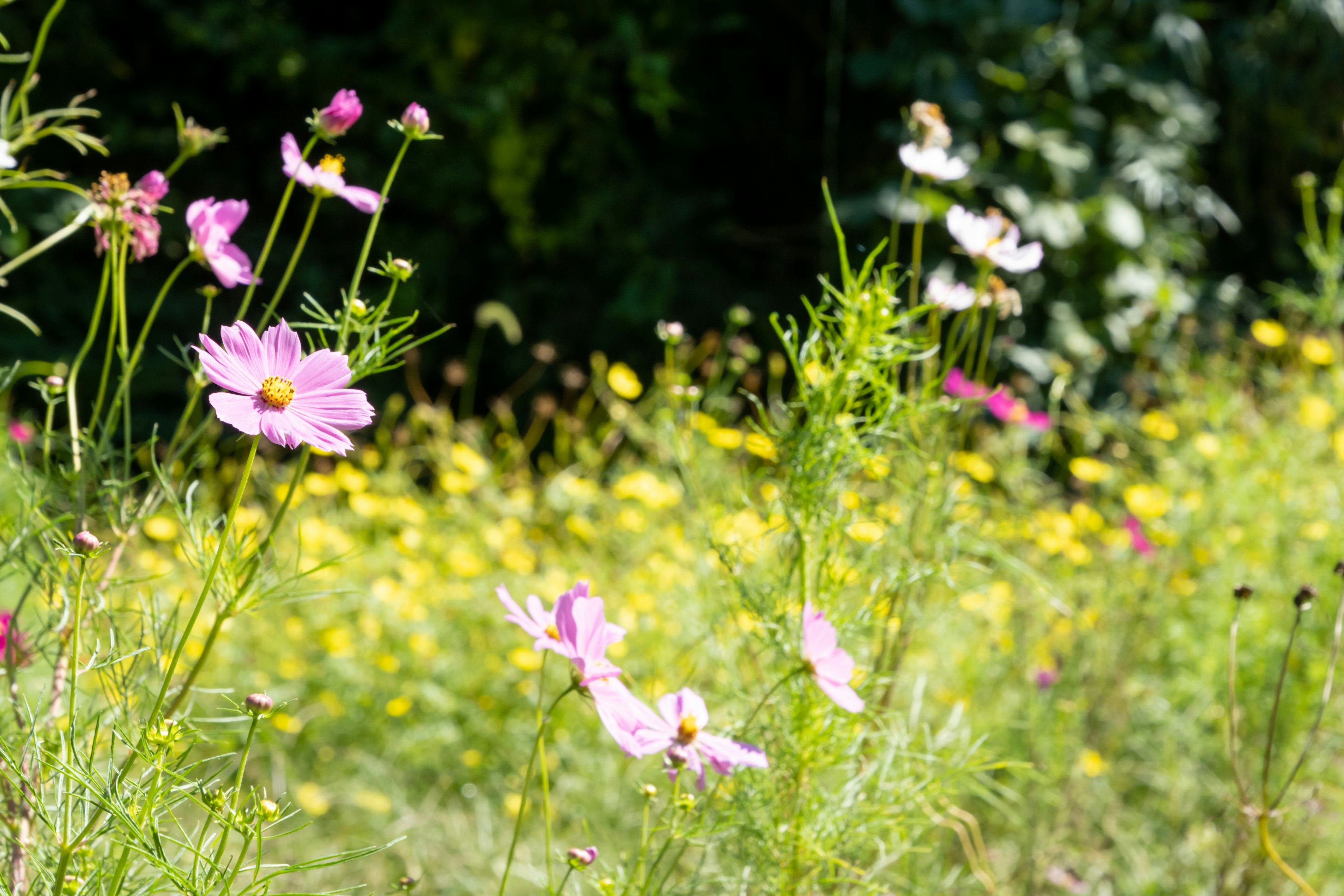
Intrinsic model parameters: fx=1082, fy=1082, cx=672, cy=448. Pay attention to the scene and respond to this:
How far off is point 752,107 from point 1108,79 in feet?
4.02

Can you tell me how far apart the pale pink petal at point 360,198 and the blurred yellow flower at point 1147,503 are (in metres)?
1.40

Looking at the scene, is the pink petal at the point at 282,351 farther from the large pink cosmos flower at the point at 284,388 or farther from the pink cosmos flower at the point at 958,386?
the pink cosmos flower at the point at 958,386

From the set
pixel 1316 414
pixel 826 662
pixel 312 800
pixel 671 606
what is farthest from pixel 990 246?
pixel 1316 414

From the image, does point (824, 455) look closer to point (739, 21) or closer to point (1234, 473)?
point (1234, 473)

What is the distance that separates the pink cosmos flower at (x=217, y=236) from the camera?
0.56 meters

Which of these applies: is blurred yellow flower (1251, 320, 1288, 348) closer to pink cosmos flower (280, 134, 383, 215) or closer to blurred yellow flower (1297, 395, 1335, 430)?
blurred yellow flower (1297, 395, 1335, 430)

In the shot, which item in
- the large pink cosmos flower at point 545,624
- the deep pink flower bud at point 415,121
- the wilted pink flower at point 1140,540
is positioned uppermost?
the deep pink flower bud at point 415,121

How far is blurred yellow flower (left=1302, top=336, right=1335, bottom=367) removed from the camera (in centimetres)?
215

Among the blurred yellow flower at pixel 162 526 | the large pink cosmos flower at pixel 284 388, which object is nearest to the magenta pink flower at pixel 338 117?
the large pink cosmos flower at pixel 284 388

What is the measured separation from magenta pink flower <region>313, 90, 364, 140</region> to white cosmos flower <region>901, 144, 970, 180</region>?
1.40ft

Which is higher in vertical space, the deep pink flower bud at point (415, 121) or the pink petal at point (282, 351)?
the deep pink flower bud at point (415, 121)

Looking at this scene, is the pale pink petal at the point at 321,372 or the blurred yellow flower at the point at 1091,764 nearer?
the pale pink petal at the point at 321,372

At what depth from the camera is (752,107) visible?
13.0 ft

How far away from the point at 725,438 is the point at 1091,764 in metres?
0.69
